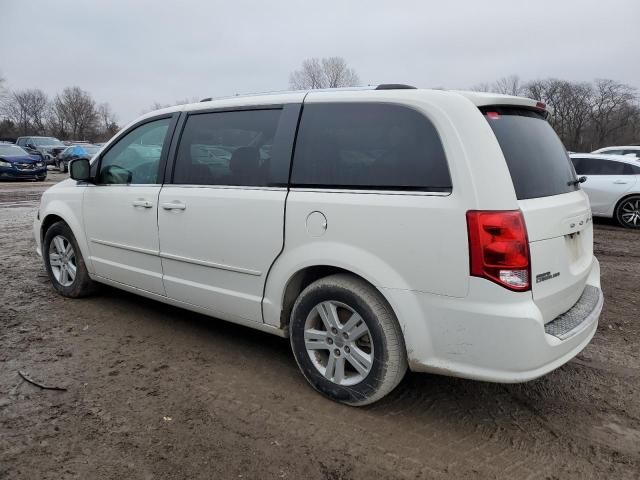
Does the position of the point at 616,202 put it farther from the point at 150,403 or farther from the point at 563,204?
the point at 150,403

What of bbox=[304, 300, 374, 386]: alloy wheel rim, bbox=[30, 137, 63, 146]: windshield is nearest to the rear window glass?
bbox=[304, 300, 374, 386]: alloy wheel rim

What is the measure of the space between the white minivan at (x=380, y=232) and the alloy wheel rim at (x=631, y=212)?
28.2ft

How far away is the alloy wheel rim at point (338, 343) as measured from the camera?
2.92m

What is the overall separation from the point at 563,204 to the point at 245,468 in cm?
219

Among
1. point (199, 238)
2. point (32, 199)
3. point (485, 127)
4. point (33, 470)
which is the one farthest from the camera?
point (32, 199)

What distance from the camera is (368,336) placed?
2.92 m

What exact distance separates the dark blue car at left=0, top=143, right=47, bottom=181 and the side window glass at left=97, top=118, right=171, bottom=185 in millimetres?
18618

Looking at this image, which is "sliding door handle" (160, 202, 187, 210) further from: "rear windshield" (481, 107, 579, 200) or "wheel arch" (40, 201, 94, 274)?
"rear windshield" (481, 107, 579, 200)

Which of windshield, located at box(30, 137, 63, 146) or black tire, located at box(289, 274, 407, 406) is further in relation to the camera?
windshield, located at box(30, 137, 63, 146)

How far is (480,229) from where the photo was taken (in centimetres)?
247

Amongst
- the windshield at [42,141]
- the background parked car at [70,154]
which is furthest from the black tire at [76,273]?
the windshield at [42,141]

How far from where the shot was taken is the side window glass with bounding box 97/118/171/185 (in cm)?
410

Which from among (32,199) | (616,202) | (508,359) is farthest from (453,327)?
(32,199)

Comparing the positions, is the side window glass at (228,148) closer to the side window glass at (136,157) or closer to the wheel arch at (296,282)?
the side window glass at (136,157)
